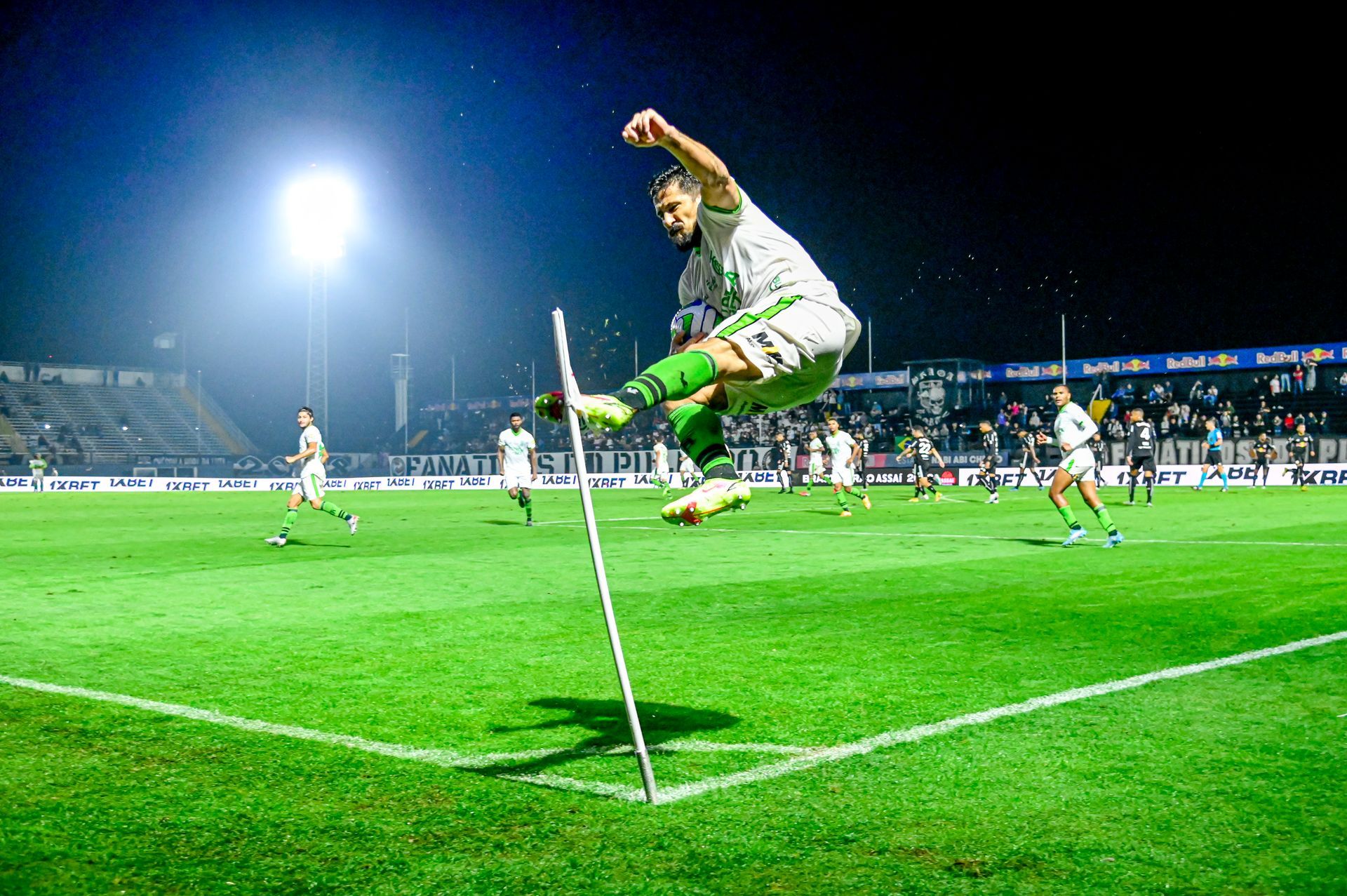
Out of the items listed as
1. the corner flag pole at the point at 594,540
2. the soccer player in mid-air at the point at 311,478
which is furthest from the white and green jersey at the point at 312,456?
the corner flag pole at the point at 594,540

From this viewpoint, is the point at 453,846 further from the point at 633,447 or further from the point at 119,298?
the point at 119,298

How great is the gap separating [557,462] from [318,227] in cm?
1426

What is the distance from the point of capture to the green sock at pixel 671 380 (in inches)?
175

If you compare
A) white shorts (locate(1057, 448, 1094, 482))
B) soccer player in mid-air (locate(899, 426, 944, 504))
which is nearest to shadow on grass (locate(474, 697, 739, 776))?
white shorts (locate(1057, 448, 1094, 482))

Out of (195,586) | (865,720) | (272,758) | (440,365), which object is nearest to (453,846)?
(272,758)

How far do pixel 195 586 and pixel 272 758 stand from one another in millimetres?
7496

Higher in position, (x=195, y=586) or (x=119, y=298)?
(x=119, y=298)

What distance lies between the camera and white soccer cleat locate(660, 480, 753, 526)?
4.94 meters

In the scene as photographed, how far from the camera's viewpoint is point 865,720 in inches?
213

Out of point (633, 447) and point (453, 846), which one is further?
point (633, 447)

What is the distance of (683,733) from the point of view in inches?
206

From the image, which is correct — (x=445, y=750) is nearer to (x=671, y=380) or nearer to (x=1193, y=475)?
(x=671, y=380)

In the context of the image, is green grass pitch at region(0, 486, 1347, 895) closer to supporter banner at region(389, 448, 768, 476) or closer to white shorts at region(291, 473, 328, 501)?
white shorts at region(291, 473, 328, 501)

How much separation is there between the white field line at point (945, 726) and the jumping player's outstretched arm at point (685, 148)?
2495 mm
